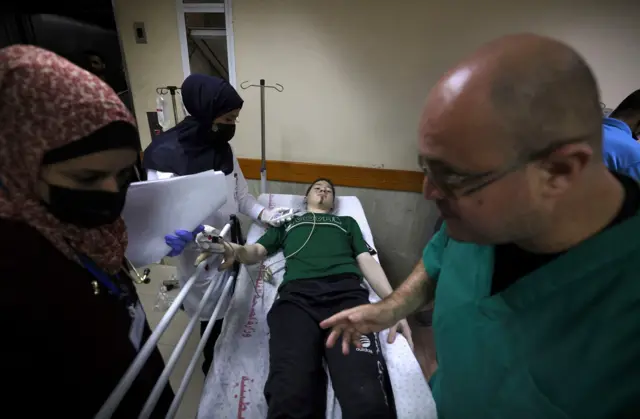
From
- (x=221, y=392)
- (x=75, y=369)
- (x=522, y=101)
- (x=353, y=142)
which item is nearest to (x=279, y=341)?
(x=221, y=392)

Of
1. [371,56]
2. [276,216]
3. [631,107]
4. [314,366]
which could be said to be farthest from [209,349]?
[631,107]

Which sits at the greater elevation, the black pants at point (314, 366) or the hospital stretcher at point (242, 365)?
the black pants at point (314, 366)

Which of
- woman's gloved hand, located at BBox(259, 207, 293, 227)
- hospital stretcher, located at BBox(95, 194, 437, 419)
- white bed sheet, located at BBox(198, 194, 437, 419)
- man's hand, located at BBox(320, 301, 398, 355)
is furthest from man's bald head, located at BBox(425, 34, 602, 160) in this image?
woman's gloved hand, located at BBox(259, 207, 293, 227)

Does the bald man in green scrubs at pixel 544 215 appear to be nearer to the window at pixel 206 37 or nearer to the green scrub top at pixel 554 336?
the green scrub top at pixel 554 336

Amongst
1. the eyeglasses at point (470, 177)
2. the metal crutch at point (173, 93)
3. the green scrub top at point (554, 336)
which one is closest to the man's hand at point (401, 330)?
A: the green scrub top at point (554, 336)

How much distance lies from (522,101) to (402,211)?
2260mm

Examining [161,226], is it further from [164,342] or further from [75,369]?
[164,342]

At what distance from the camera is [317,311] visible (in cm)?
155

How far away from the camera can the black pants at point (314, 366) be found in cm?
117

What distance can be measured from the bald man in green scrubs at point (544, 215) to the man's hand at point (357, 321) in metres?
0.34

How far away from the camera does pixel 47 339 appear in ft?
2.15

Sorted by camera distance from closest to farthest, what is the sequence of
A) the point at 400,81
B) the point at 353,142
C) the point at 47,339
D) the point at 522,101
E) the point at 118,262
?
the point at 522,101 → the point at 47,339 → the point at 118,262 → the point at 400,81 → the point at 353,142

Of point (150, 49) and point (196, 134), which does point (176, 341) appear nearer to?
point (196, 134)

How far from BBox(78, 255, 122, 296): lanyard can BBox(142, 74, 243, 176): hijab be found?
0.72 m
